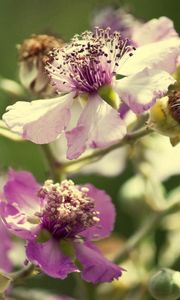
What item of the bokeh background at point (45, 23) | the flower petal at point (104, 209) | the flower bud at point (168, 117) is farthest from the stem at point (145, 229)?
the bokeh background at point (45, 23)

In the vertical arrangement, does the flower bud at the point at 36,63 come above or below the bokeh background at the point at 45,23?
above

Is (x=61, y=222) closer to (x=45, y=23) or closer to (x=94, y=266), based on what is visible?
(x=94, y=266)

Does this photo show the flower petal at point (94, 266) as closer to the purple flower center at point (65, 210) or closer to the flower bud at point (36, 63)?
the purple flower center at point (65, 210)

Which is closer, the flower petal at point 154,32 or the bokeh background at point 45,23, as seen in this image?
the flower petal at point 154,32

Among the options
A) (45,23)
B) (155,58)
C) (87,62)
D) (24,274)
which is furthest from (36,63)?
(45,23)

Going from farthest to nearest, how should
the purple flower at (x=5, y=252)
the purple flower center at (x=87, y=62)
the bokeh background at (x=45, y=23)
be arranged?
the bokeh background at (x=45, y=23)
the purple flower at (x=5, y=252)
the purple flower center at (x=87, y=62)

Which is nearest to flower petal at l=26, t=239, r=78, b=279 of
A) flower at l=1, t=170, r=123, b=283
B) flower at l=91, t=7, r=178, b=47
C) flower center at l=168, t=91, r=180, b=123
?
flower at l=1, t=170, r=123, b=283

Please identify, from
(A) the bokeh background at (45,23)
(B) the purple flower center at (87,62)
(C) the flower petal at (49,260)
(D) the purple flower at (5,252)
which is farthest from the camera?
(A) the bokeh background at (45,23)

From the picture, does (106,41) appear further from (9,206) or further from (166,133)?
(9,206)
